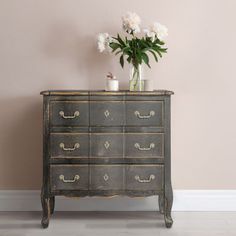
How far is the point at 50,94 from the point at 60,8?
2.68 feet

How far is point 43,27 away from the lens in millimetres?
3371

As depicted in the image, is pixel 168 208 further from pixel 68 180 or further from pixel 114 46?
pixel 114 46

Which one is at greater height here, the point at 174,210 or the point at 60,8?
the point at 60,8

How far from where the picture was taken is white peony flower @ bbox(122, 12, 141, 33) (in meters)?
3.08

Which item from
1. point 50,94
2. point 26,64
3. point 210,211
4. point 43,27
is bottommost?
point 210,211

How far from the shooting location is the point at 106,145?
2.94m

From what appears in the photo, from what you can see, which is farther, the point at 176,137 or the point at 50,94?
the point at 176,137

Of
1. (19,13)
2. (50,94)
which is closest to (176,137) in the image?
(50,94)

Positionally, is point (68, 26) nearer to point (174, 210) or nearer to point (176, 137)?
point (176, 137)

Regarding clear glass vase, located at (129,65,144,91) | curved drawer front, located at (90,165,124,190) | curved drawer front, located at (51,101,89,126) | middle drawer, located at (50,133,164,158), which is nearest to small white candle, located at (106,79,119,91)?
clear glass vase, located at (129,65,144,91)

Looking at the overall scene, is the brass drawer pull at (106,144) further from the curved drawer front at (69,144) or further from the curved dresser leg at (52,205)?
the curved dresser leg at (52,205)

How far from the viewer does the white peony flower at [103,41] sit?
3166 mm

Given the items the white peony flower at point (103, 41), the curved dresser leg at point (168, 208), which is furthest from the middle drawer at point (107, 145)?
the white peony flower at point (103, 41)

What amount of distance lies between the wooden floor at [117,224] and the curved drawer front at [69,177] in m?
0.29
